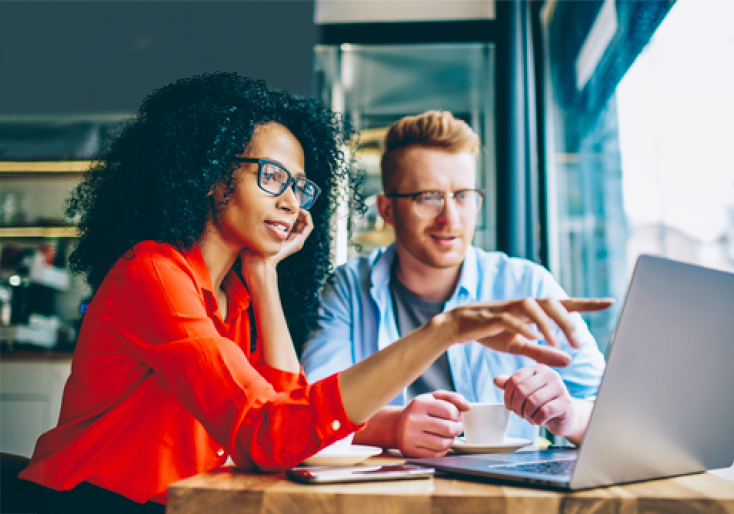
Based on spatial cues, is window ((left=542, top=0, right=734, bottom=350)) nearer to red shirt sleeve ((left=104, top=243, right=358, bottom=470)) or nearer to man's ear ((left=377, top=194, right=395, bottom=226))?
man's ear ((left=377, top=194, right=395, bottom=226))

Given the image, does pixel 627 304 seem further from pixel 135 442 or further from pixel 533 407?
pixel 135 442

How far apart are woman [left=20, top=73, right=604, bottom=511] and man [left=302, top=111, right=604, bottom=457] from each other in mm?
197

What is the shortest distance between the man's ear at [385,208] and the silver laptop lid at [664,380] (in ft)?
3.64

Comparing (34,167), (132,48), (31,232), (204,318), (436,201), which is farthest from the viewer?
(34,167)

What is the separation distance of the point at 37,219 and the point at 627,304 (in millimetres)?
4182

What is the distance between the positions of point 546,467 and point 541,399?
0.73 feet

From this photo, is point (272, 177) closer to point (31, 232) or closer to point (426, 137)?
point (426, 137)

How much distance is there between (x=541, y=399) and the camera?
93 centimetres

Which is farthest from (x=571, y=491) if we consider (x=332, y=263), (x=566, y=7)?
(x=566, y=7)

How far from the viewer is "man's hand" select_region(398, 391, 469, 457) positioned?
878 millimetres

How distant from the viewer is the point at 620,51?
1.90 metres

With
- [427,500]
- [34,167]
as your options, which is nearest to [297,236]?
[427,500]

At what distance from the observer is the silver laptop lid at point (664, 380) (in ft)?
1.88

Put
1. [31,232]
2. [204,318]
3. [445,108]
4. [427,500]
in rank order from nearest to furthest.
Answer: [427,500], [204,318], [445,108], [31,232]
